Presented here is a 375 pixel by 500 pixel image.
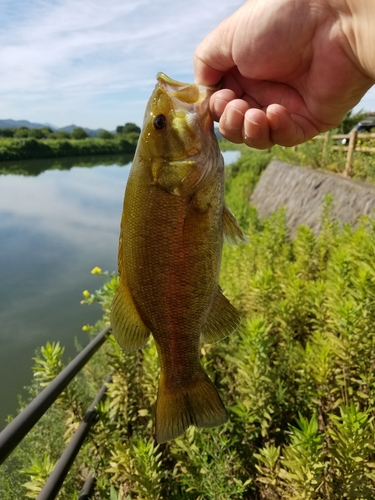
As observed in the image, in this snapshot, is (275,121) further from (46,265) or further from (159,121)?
(46,265)

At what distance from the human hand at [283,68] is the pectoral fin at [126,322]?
2.82 feet

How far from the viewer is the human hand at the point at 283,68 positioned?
167 cm

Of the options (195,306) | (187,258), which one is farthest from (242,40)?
(195,306)

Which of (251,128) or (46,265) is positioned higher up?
(251,128)

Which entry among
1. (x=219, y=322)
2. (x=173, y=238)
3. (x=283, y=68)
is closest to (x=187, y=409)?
(x=219, y=322)

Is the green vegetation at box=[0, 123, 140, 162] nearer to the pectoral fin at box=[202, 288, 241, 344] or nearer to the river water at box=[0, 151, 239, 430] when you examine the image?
the river water at box=[0, 151, 239, 430]

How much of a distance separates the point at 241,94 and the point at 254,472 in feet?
8.39

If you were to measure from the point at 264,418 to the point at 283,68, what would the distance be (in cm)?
228

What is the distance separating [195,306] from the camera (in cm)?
160

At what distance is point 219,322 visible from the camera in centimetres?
173

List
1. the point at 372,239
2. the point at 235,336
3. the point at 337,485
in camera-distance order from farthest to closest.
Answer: the point at 235,336
the point at 372,239
the point at 337,485

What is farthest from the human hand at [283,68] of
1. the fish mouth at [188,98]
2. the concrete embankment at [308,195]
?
the concrete embankment at [308,195]

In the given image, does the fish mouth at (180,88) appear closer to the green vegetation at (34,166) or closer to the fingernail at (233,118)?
the fingernail at (233,118)

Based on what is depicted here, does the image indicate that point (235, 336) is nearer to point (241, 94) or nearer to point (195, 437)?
point (195, 437)
